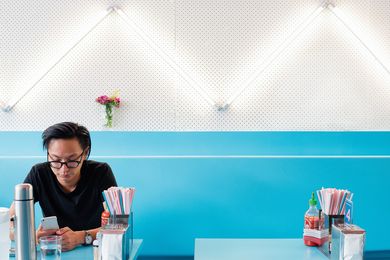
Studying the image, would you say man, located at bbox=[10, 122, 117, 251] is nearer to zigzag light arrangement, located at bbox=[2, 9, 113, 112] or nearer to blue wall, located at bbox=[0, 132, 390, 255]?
blue wall, located at bbox=[0, 132, 390, 255]

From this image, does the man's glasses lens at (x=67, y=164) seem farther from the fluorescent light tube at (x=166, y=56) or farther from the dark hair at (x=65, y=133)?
the fluorescent light tube at (x=166, y=56)

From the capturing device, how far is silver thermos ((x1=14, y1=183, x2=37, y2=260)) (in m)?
1.07

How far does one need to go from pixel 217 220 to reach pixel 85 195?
986 millimetres

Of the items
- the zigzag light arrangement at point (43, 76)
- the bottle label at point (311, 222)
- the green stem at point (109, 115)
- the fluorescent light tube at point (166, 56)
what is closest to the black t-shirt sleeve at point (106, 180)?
the bottle label at point (311, 222)

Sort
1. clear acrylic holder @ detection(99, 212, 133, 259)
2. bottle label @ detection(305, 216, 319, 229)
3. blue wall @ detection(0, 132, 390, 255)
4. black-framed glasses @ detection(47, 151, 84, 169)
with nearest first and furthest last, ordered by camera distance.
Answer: clear acrylic holder @ detection(99, 212, 133, 259)
bottle label @ detection(305, 216, 319, 229)
black-framed glasses @ detection(47, 151, 84, 169)
blue wall @ detection(0, 132, 390, 255)

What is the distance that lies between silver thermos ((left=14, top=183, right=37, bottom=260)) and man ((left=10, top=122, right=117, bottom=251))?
85 centimetres

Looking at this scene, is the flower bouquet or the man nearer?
the man

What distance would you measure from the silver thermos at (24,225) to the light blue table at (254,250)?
684mm

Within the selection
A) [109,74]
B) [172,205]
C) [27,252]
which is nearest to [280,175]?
[172,205]

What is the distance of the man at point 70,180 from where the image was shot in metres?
1.95

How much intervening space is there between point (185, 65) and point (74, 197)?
198 cm

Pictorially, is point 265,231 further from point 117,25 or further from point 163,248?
point 117,25

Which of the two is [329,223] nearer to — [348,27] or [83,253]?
[83,253]

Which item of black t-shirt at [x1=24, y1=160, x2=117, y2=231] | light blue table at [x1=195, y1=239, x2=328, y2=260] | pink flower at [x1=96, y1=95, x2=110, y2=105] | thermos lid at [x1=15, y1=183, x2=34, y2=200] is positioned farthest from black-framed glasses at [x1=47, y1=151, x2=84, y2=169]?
pink flower at [x1=96, y1=95, x2=110, y2=105]
